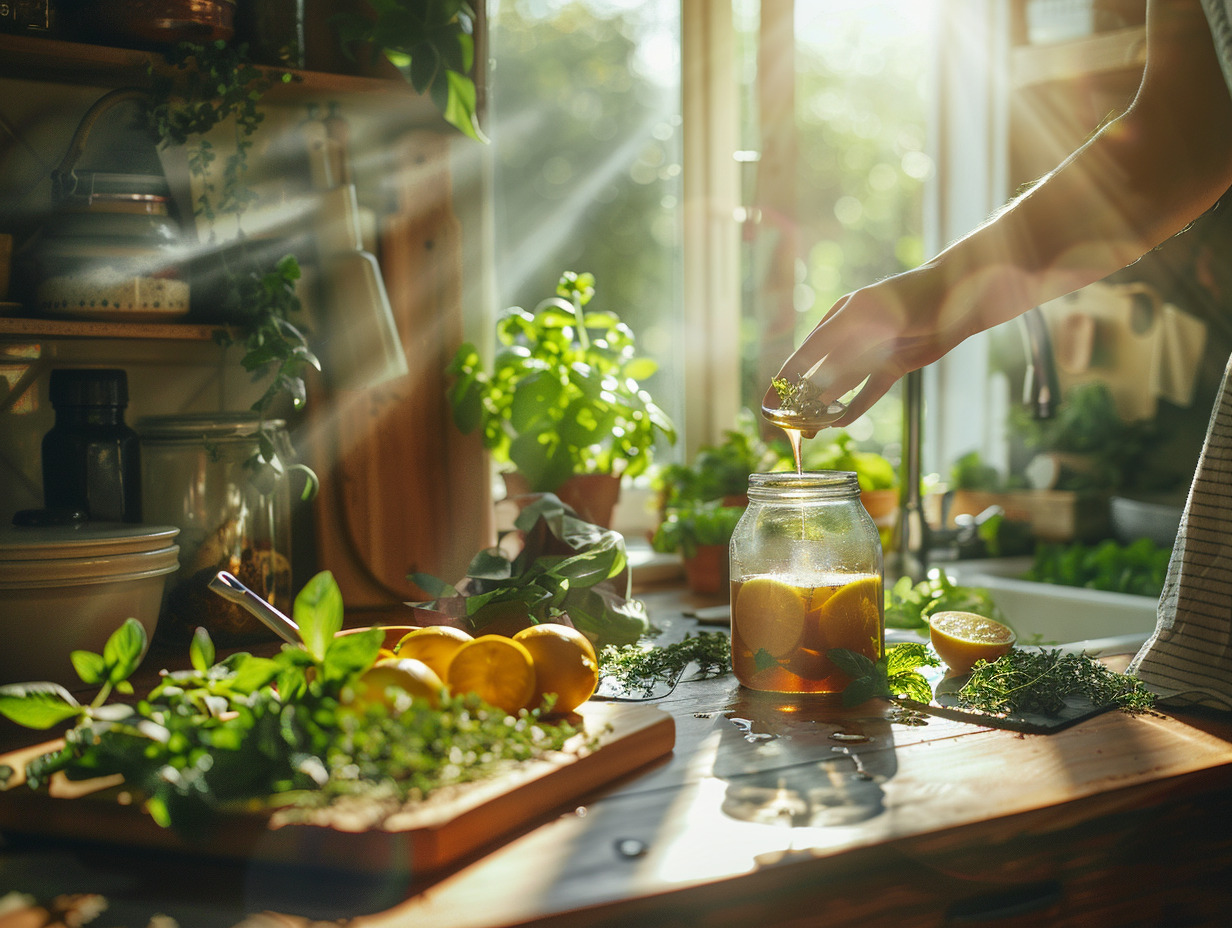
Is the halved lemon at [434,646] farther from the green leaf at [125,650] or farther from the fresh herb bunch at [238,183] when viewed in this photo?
the fresh herb bunch at [238,183]

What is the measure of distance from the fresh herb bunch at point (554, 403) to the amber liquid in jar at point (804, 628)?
49cm

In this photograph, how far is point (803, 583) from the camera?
88 centimetres

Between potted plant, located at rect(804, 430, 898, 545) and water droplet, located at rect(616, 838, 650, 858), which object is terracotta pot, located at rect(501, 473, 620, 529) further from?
water droplet, located at rect(616, 838, 650, 858)

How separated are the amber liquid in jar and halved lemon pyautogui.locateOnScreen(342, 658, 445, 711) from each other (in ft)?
0.98

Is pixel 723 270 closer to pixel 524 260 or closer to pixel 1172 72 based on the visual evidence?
pixel 524 260

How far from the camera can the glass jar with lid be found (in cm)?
97

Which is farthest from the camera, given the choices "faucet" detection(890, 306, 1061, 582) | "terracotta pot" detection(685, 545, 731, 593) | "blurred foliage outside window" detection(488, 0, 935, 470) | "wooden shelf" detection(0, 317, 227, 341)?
"blurred foliage outside window" detection(488, 0, 935, 470)

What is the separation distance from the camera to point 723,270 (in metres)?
1.87

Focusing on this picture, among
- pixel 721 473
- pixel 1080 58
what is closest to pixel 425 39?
pixel 721 473

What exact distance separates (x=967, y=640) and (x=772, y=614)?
0.20 meters

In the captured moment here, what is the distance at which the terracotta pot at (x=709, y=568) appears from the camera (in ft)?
4.52

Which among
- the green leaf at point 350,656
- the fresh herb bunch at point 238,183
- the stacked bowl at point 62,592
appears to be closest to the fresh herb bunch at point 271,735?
the green leaf at point 350,656

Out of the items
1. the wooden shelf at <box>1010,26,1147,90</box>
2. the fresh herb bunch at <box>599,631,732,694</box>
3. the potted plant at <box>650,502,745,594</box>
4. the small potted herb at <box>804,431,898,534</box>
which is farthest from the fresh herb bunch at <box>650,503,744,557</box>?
the wooden shelf at <box>1010,26,1147,90</box>

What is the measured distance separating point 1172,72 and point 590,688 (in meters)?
0.71
